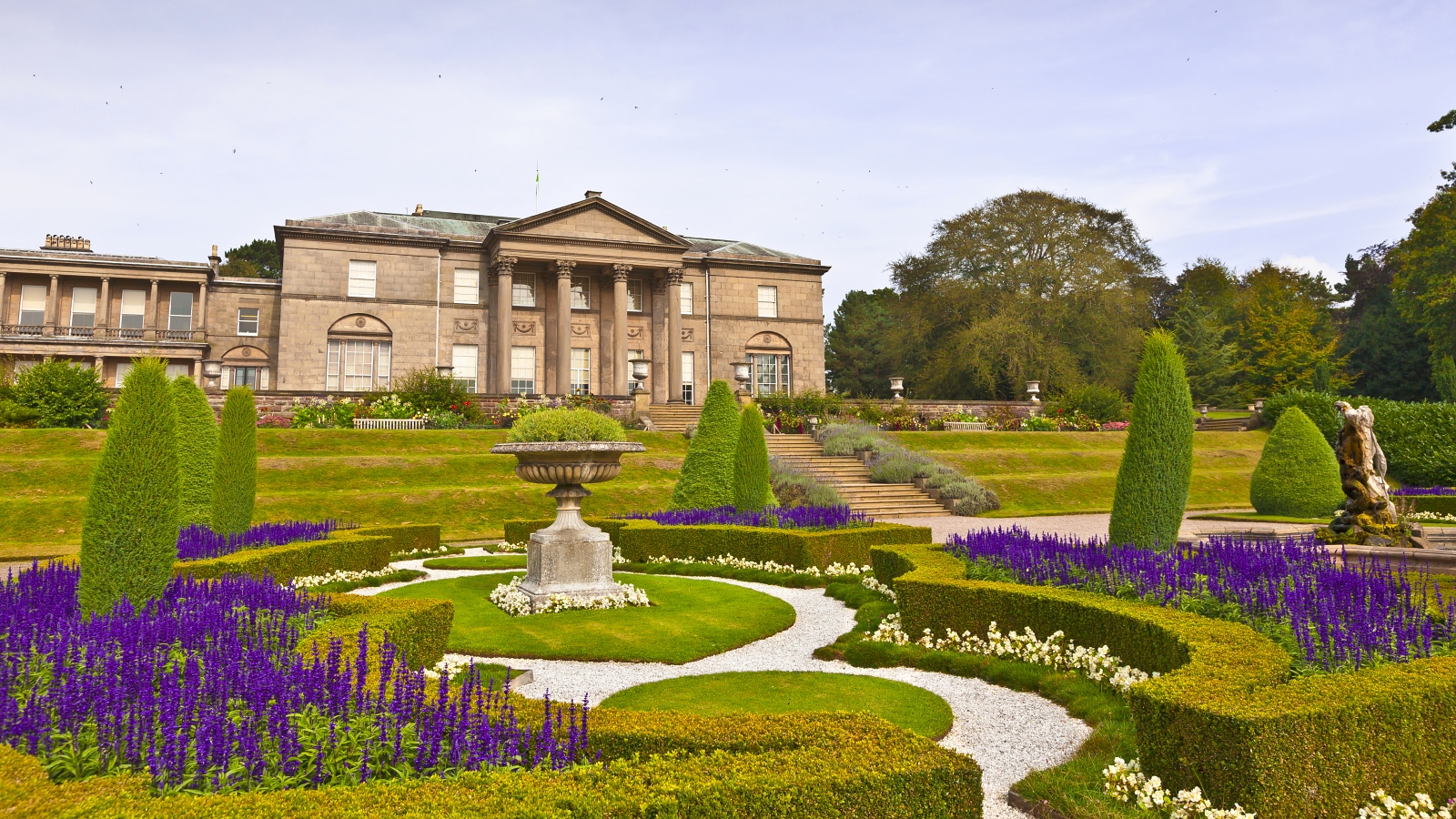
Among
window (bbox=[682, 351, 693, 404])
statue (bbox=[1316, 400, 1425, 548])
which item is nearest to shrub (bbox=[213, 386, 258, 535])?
statue (bbox=[1316, 400, 1425, 548])

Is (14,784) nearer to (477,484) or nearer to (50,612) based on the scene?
(50,612)

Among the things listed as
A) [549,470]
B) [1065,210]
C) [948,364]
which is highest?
[1065,210]

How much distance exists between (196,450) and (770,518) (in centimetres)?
1070

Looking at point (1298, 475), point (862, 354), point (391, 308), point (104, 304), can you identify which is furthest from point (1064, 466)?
point (104, 304)

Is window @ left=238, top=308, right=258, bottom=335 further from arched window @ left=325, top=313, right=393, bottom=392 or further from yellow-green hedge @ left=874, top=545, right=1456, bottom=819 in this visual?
yellow-green hedge @ left=874, top=545, right=1456, bottom=819

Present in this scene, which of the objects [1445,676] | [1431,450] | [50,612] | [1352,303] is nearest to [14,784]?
[50,612]

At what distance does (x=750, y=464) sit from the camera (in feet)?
54.7

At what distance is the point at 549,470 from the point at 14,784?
24.3 ft

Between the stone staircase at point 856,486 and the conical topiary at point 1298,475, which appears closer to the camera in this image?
the conical topiary at point 1298,475

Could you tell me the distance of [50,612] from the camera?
6.44 metres

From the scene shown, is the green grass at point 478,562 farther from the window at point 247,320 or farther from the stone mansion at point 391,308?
the window at point 247,320

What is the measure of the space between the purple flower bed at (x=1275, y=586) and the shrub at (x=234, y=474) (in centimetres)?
1184

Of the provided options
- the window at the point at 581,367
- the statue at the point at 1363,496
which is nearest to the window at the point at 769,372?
the window at the point at 581,367

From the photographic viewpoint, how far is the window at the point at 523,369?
3934cm
